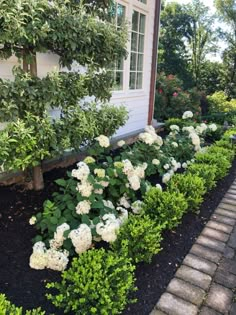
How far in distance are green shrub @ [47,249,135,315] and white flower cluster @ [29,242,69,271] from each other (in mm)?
250

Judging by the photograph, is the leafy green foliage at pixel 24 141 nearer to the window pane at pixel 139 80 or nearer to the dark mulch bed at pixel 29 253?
the dark mulch bed at pixel 29 253

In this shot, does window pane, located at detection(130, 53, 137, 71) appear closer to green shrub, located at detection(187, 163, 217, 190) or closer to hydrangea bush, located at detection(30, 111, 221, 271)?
hydrangea bush, located at detection(30, 111, 221, 271)

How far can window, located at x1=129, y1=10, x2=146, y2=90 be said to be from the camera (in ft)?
15.8

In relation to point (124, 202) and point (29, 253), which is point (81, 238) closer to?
point (29, 253)

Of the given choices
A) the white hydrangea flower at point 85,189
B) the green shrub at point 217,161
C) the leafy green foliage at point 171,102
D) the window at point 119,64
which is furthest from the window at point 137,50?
the white hydrangea flower at point 85,189

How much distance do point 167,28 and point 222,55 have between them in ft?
12.3

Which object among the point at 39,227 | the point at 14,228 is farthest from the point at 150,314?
the point at 14,228

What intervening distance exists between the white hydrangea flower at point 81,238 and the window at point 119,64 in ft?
9.12

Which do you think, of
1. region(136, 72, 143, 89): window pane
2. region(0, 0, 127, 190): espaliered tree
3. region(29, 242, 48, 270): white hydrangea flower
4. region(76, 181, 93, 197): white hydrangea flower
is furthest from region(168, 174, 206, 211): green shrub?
region(136, 72, 143, 89): window pane

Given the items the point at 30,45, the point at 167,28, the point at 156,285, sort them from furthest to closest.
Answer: the point at 167,28
the point at 30,45
the point at 156,285

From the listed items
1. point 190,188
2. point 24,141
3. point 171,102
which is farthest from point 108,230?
point 171,102

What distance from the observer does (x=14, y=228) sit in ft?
7.32

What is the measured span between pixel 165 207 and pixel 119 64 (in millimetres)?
3073

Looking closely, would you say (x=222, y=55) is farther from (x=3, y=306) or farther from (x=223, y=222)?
(x=3, y=306)
